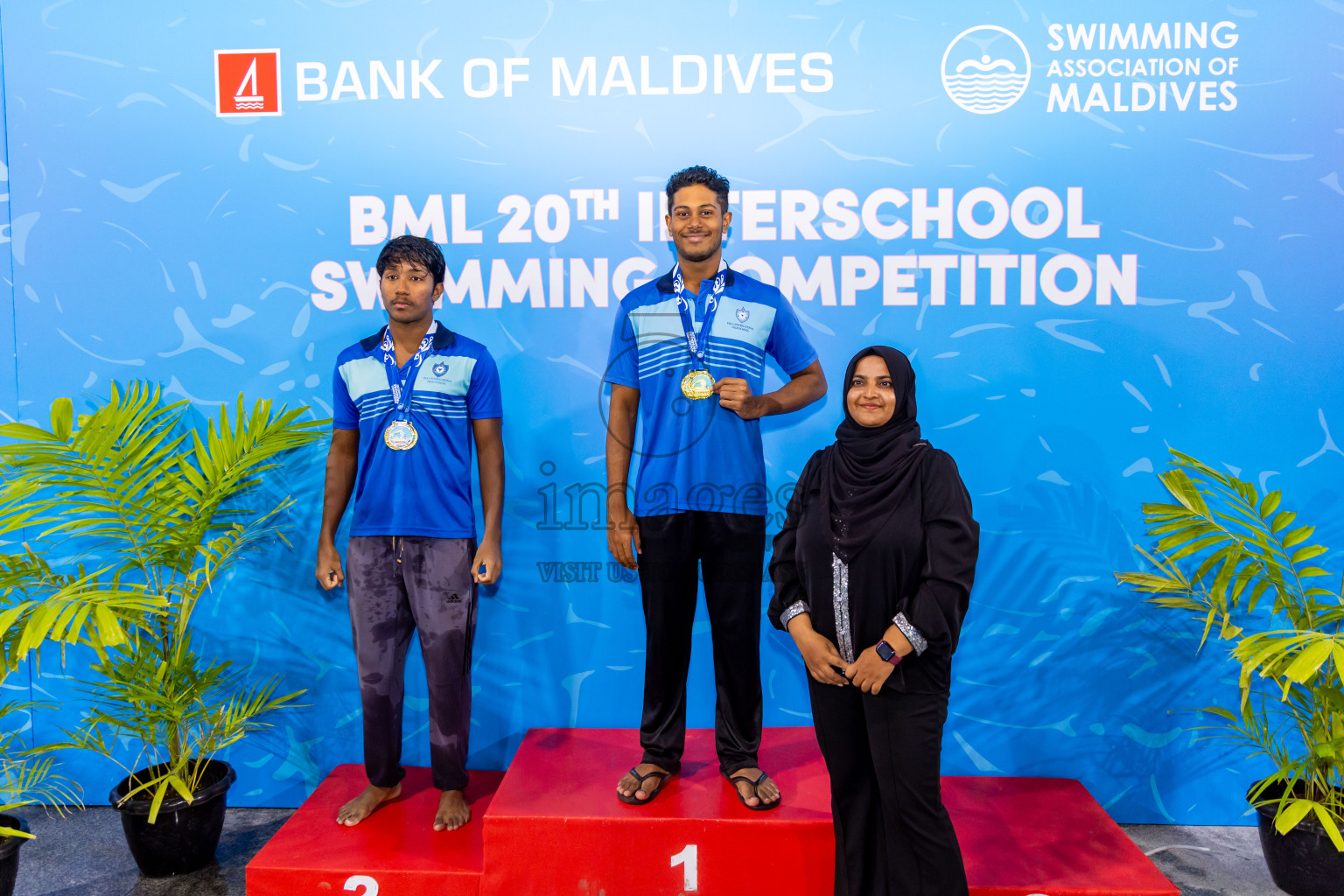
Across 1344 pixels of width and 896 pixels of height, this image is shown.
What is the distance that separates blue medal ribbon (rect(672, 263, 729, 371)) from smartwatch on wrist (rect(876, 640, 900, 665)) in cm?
98

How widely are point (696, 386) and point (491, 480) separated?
0.72 metres

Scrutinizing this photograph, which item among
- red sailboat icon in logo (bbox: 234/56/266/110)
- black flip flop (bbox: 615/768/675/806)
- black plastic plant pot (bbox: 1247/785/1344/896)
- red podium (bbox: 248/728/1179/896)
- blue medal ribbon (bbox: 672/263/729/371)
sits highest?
red sailboat icon in logo (bbox: 234/56/266/110)

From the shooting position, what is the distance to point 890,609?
1.94 meters

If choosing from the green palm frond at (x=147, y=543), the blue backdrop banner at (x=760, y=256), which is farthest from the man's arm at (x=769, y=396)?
the green palm frond at (x=147, y=543)

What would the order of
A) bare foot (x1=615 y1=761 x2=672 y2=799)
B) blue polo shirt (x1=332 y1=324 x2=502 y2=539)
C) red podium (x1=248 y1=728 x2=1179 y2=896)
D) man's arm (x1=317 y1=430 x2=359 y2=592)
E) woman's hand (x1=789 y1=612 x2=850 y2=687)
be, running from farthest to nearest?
man's arm (x1=317 y1=430 x2=359 y2=592)
blue polo shirt (x1=332 y1=324 x2=502 y2=539)
bare foot (x1=615 y1=761 x2=672 y2=799)
red podium (x1=248 y1=728 x2=1179 y2=896)
woman's hand (x1=789 y1=612 x2=850 y2=687)

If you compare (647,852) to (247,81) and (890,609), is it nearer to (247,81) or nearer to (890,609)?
(890,609)

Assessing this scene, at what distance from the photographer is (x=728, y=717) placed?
248cm

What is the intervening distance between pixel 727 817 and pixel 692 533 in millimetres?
795

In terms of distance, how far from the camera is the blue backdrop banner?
2.86m

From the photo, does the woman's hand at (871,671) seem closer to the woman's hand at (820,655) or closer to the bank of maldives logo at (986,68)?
the woman's hand at (820,655)

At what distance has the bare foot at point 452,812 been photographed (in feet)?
8.50

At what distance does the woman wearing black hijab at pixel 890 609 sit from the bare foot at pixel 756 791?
39 centimetres

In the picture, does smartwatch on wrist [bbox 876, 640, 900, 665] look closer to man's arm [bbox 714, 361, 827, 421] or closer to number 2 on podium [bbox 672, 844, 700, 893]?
man's arm [bbox 714, 361, 827, 421]

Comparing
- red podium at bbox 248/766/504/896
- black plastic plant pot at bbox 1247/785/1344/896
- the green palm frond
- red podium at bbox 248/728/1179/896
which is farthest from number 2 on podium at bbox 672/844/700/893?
black plastic plant pot at bbox 1247/785/1344/896
